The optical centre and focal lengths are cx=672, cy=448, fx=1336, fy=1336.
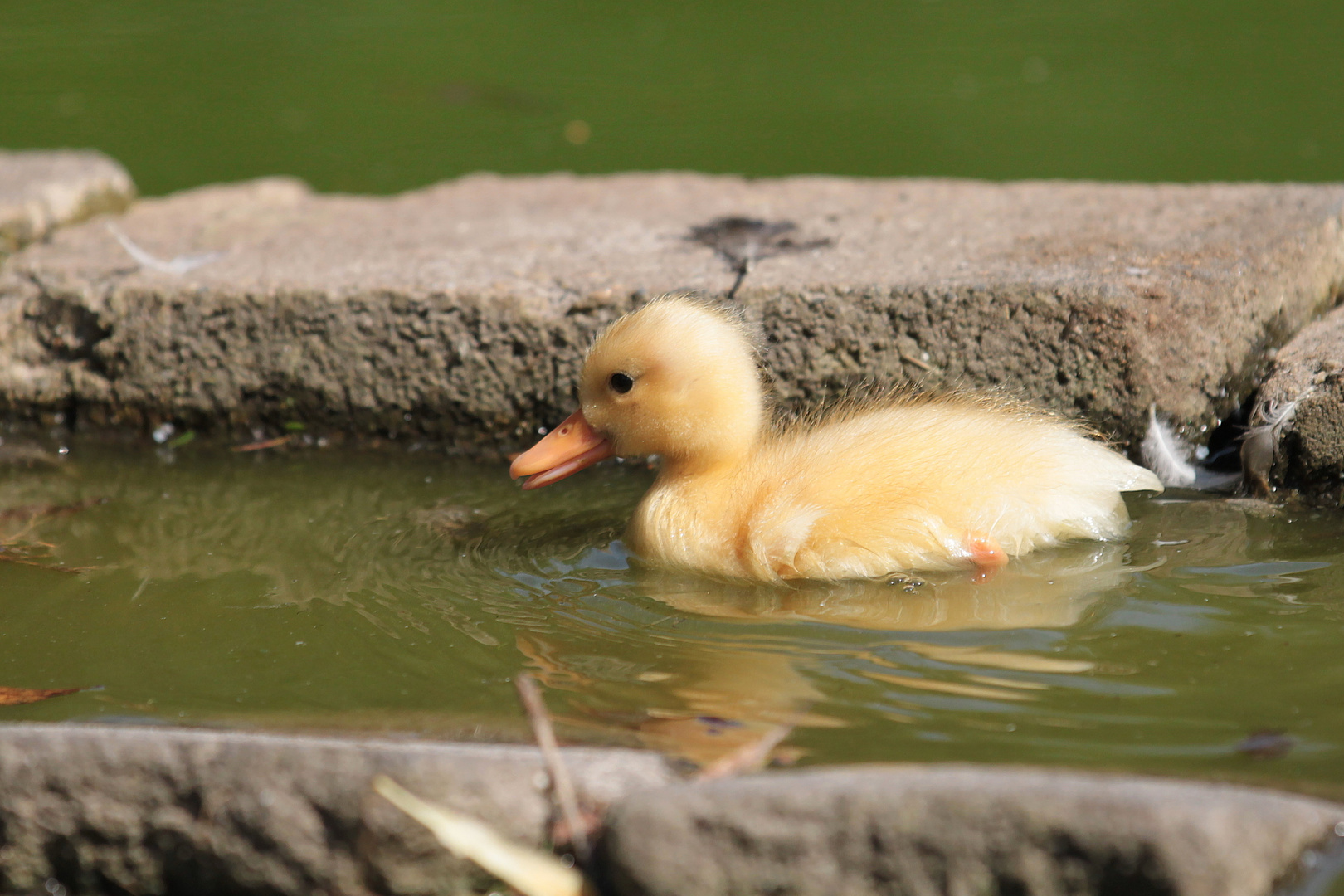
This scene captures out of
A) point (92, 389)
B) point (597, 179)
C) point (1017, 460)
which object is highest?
point (597, 179)

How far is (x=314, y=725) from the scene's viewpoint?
8.06ft

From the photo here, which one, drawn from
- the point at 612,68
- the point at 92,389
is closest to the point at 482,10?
the point at 612,68

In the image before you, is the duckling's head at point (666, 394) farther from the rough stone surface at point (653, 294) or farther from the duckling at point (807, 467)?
the rough stone surface at point (653, 294)

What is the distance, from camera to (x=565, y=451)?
3.52m

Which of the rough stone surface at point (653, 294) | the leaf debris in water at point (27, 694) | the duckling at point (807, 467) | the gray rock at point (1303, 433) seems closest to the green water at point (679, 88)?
the rough stone surface at point (653, 294)

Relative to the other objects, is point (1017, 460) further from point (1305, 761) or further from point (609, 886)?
point (609, 886)

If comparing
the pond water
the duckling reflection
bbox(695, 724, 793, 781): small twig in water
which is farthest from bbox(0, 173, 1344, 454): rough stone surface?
bbox(695, 724, 793, 781): small twig in water

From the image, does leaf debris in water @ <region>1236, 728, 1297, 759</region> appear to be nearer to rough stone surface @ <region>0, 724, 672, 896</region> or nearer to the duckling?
the duckling

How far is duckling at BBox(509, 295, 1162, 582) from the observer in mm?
3150

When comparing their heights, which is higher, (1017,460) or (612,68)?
(612,68)

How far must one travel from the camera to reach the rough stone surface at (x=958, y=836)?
186cm

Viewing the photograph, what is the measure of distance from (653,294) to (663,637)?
1.44 metres

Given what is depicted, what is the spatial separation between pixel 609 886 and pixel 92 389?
10.7 feet

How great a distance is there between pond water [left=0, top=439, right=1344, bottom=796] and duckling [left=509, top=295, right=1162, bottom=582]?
0.09 metres
